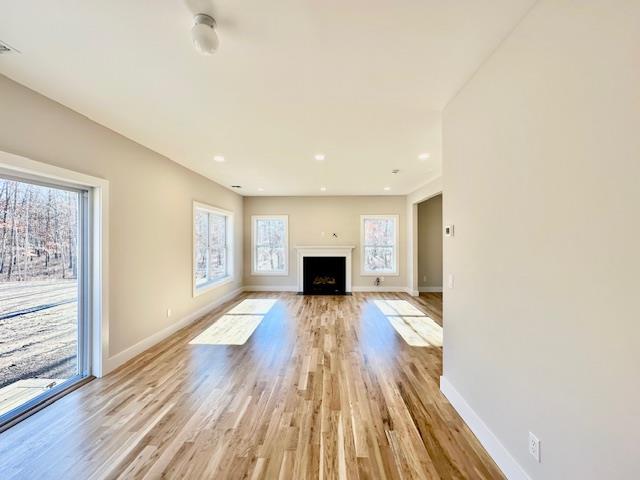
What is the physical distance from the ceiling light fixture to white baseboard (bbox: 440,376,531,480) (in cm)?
289

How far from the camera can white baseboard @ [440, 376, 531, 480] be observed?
152cm

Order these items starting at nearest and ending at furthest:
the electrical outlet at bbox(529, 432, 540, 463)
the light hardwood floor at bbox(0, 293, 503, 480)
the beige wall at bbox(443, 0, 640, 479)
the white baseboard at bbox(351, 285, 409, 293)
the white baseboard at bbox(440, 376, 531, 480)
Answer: the beige wall at bbox(443, 0, 640, 479) < the electrical outlet at bbox(529, 432, 540, 463) < the white baseboard at bbox(440, 376, 531, 480) < the light hardwood floor at bbox(0, 293, 503, 480) < the white baseboard at bbox(351, 285, 409, 293)

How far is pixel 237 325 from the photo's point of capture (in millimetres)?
4398

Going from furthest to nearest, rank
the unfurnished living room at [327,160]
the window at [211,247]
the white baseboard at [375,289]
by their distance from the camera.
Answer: the white baseboard at [375,289] → the window at [211,247] → the unfurnished living room at [327,160]

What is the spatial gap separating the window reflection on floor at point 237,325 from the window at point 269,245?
4.55 feet

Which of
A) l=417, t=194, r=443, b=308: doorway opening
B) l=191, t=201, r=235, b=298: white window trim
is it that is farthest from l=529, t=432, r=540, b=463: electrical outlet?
l=417, t=194, r=443, b=308: doorway opening

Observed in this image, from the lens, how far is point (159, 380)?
2.67m

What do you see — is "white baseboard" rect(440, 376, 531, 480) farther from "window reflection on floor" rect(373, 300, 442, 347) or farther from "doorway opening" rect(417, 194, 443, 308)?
"doorway opening" rect(417, 194, 443, 308)

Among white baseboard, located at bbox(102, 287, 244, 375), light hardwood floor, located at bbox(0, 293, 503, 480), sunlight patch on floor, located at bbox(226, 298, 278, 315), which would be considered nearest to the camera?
light hardwood floor, located at bbox(0, 293, 503, 480)

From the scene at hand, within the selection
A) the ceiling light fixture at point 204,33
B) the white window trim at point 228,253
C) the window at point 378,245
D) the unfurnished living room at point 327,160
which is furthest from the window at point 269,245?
the ceiling light fixture at point 204,33

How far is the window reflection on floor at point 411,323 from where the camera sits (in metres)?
3.76

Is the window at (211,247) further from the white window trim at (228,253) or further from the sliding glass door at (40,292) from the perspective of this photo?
the sliding glass door at (40,292)

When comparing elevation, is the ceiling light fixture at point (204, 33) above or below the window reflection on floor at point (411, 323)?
above

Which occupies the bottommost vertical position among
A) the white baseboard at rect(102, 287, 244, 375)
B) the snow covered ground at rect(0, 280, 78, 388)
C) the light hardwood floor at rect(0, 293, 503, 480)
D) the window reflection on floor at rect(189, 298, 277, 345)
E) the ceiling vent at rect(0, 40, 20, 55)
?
the light hardwood floor at rect(0, 293, 503, 480)
